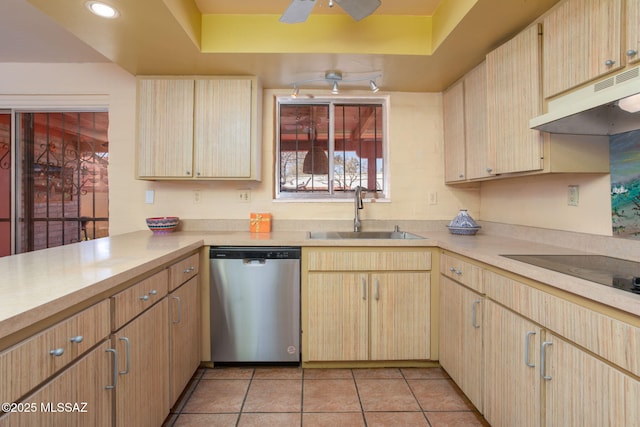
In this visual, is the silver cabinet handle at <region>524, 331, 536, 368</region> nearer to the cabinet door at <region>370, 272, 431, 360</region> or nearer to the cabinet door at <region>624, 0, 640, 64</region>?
the cabinet door at <region>370, 272, 431, 360</region>

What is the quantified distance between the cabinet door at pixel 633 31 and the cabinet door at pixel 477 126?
31.7 inches

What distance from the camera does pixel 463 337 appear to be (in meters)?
1.81

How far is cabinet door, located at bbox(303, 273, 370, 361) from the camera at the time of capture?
2148mm

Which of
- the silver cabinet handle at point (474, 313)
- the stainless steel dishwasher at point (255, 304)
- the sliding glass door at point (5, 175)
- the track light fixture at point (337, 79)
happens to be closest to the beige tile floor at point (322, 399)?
the stainless steel dishwasher at point (255, 304)

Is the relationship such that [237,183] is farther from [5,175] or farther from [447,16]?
[5,175]

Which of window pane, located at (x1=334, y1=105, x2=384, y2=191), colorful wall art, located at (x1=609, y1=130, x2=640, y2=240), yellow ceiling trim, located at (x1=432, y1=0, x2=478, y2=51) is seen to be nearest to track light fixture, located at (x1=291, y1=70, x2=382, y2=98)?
window pane, located at (x1=334, y1=105, x2=384, y2=191)

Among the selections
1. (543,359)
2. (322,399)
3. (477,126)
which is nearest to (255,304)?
(322,399)

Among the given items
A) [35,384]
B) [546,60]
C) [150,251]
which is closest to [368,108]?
[546,60]

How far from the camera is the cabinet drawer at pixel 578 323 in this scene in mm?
873

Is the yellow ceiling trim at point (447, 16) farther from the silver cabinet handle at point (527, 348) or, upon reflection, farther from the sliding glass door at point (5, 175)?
the sliding glass door at point (5, 175)

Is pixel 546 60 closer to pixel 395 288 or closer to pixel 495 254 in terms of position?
pixel 495 254

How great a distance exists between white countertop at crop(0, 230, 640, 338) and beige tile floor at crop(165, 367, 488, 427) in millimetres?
883

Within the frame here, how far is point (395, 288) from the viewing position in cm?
216

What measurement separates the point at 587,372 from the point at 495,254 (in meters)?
0.63
